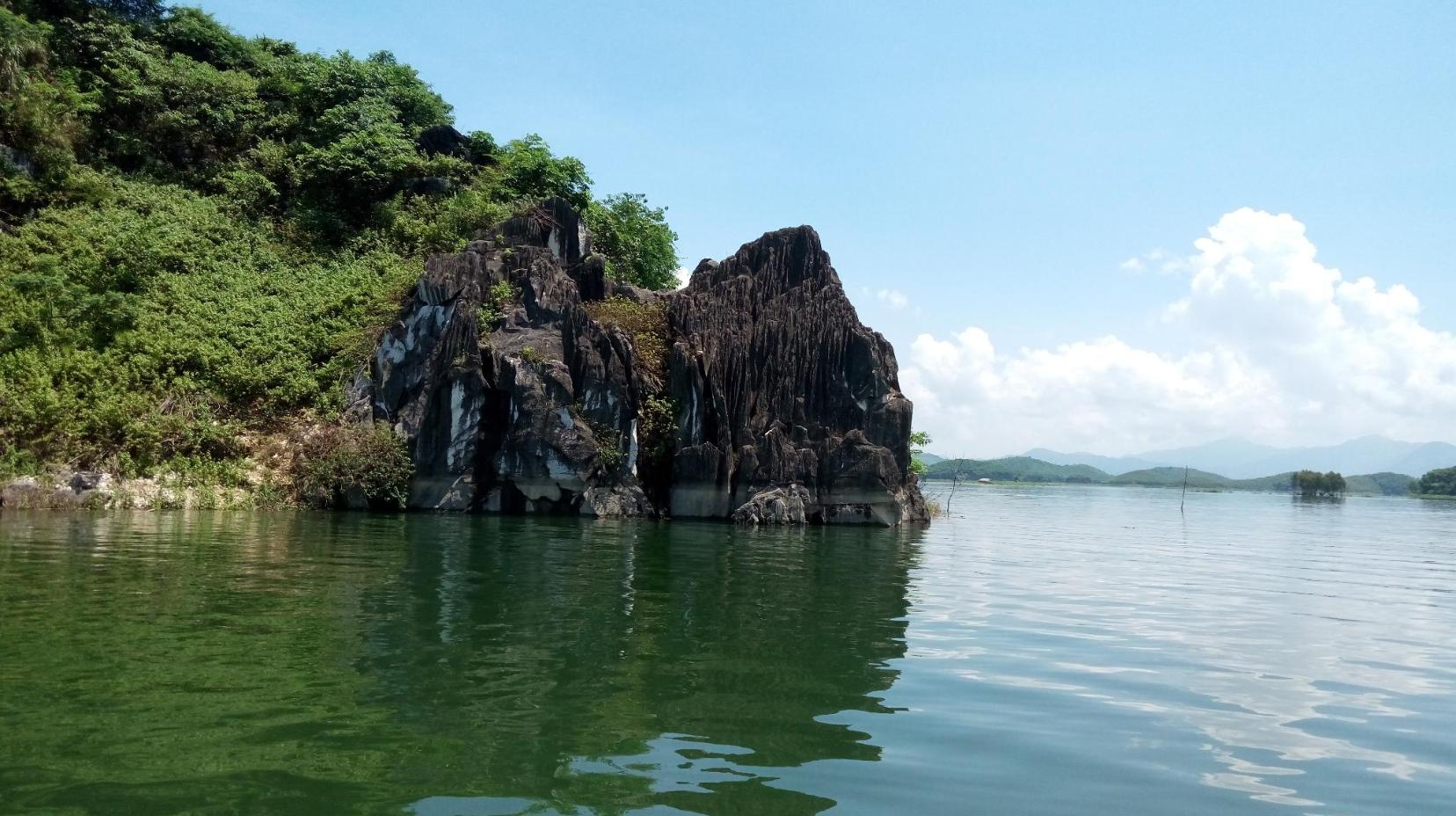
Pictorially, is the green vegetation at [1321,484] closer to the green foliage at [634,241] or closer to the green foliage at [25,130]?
the green foliage at [634,241]

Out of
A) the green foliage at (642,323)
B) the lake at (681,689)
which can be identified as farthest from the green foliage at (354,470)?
the lake at (681,689)

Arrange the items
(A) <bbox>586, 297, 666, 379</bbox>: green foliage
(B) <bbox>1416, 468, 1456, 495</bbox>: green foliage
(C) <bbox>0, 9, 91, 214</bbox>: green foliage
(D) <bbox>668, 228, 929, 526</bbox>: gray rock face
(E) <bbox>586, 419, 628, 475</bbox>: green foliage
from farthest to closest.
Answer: (B) <bbox>1416, 468, 1456, 495</bbox>: green foliage
(C) <bbox>0, 9, 91, 214</bbox>: green foliage
(A) <bbox>586, 297, 666, 379</bbox>: green foliage
(D) <bbox>668, 228, 929, 526</bbox>: gray rock face
(E) <bbox>586, 419, 628, 475</bbox>: green foliage

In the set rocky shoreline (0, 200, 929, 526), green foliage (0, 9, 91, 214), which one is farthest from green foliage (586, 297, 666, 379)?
green foliage (0, 9, 91, 214)

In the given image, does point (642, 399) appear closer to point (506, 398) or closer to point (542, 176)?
point (506, 398)

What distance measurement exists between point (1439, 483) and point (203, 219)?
485ft

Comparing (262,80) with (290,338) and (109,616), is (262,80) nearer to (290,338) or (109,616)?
(290,338)

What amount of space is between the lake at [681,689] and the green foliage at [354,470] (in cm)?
1296

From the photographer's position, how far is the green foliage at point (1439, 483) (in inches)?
4739

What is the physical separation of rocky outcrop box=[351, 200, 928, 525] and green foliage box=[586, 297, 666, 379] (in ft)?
0.46

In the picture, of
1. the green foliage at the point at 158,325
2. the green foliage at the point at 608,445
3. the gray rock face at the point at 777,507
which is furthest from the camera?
the green foliage at the point at 608,445

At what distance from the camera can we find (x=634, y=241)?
157 feet

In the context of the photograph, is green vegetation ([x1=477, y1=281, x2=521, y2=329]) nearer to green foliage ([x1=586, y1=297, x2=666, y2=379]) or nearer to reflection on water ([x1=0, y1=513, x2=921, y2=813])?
green foliage ([x1=586, y1=297, x2=666, y2=379])

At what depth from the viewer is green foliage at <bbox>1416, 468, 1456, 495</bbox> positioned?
4739 inches

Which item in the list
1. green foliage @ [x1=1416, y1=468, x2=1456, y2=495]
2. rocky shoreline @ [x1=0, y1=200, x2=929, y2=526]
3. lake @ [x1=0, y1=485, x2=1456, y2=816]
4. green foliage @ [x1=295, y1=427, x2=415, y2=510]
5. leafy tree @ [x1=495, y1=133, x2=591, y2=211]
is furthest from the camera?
green foliage @ [x1=1416, y1=468, x2=1456, y2=495]
